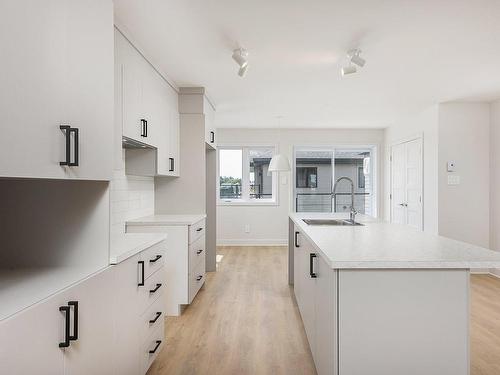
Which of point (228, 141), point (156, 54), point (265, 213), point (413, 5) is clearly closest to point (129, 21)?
point (156, 54)

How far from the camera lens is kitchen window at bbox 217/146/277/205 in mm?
6656

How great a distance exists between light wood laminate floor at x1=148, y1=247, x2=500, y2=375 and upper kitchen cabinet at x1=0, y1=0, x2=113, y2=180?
1510mm

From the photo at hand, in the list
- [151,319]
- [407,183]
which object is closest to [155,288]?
[151,319]

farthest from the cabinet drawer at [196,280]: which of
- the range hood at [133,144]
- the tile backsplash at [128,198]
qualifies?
the range hood at [133,144]

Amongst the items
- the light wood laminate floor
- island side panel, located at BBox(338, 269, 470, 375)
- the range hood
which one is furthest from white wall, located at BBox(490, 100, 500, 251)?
the range hood

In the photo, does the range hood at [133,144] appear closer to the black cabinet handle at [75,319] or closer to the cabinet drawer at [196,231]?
the cabinet drawer at [196,231]

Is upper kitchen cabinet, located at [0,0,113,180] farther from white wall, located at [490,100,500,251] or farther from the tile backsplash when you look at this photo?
white wall, located at [490,100,500,251]

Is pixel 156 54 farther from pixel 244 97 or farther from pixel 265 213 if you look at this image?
pixel 265 213

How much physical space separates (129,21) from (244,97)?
84.7 inches

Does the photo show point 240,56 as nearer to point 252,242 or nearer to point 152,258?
point 152,258

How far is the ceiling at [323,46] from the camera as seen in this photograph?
216 cm

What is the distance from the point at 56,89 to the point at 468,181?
5062mm

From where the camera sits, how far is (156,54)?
2.90m

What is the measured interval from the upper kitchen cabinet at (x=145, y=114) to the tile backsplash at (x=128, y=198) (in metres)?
0.16
